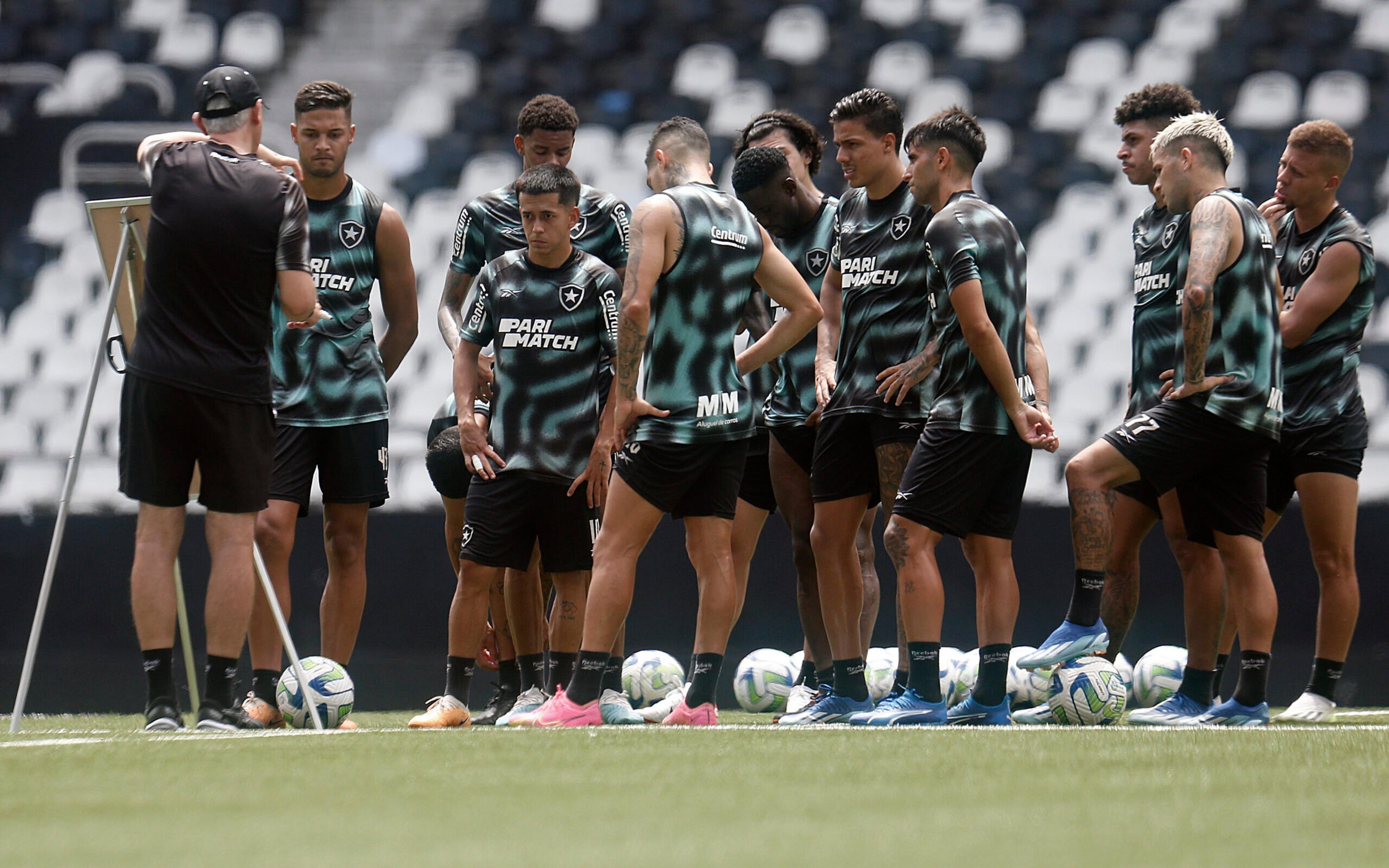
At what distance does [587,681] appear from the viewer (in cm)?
466

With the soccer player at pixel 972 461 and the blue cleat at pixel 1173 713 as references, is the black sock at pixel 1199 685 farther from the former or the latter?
the soccer player at pixel 972 461

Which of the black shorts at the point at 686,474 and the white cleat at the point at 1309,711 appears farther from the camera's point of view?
the white cleat at the point at 1309,711

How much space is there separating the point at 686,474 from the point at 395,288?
1472mm

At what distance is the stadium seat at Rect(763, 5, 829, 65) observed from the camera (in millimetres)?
9852

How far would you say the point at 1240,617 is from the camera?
4922 mm

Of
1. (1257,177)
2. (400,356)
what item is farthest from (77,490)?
(1257,177)

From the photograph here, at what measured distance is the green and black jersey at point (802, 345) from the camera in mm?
5645

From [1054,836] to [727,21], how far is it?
8273mm

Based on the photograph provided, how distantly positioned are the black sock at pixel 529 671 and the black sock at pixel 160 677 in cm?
137

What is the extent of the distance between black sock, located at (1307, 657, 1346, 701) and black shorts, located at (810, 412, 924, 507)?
176cm

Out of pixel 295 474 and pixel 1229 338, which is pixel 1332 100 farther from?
pixel 295 474

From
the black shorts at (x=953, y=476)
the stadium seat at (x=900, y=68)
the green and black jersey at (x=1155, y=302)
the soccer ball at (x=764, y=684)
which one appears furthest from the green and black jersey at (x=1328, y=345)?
the stadium seat at (x=900, y=68)

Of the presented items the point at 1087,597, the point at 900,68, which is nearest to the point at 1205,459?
the point at 1087,597

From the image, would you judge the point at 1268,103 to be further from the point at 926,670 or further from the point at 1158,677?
the point at 926,670
